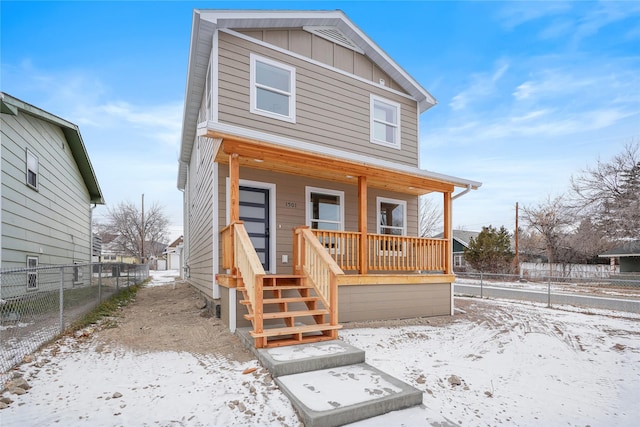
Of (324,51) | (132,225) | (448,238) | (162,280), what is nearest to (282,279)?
(448,238)

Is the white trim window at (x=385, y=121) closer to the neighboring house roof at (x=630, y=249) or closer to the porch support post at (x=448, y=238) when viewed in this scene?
the porch support post at (x=448, y=238)

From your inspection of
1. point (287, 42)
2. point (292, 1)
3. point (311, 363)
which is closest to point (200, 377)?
point (311, 363)

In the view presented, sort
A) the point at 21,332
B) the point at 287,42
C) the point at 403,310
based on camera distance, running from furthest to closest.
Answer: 1. the point at 287,42
2. the point at 403,310
3. the point at 21,332

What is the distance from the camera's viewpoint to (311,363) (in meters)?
3.95

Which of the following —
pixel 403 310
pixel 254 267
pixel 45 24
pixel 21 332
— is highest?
pixel 45 24

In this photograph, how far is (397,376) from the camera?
3.97 m

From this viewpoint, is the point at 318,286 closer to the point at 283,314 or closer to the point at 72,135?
the point at 283,314

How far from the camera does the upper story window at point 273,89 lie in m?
7.38

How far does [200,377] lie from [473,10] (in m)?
11.4

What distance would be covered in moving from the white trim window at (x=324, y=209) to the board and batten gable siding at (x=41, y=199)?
601 cm

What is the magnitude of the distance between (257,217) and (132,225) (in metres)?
33.6

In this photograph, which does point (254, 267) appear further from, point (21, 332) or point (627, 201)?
point (627, 201)

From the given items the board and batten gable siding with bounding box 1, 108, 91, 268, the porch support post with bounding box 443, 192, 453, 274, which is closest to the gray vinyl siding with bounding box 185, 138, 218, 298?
the board and batten gable siding with bounding box 1, 108, 91, 268

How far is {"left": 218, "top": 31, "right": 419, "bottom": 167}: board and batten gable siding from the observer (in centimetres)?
703
